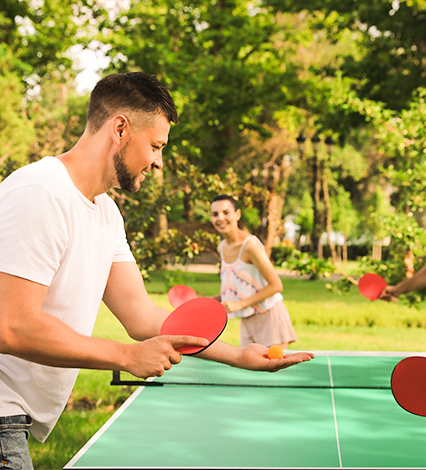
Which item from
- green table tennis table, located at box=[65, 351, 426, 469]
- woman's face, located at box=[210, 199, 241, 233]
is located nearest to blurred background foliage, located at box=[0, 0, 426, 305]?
woman's face, located at box=[210, 199, 241, 233]

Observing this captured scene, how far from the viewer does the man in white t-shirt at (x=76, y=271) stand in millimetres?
1555

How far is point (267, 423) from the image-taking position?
3785 millimetres

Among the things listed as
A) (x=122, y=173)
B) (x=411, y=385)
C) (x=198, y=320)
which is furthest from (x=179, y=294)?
(x=122, y=173)

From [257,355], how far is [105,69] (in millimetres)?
19700

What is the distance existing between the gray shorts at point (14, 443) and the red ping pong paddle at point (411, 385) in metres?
1.61

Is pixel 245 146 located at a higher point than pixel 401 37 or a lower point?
lower

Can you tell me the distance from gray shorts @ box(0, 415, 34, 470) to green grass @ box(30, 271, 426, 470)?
128 inches

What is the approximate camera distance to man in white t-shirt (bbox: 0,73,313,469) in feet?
5.10

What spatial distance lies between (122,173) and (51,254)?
16.7 inches

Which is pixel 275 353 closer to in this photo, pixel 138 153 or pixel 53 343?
pixel 138 153

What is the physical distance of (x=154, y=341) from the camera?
5.50ft

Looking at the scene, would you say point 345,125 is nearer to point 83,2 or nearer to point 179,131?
point 179,131

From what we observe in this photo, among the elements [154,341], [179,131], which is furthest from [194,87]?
[154,341]

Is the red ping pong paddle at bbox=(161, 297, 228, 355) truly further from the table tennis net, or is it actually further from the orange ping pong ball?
the table tennis net
